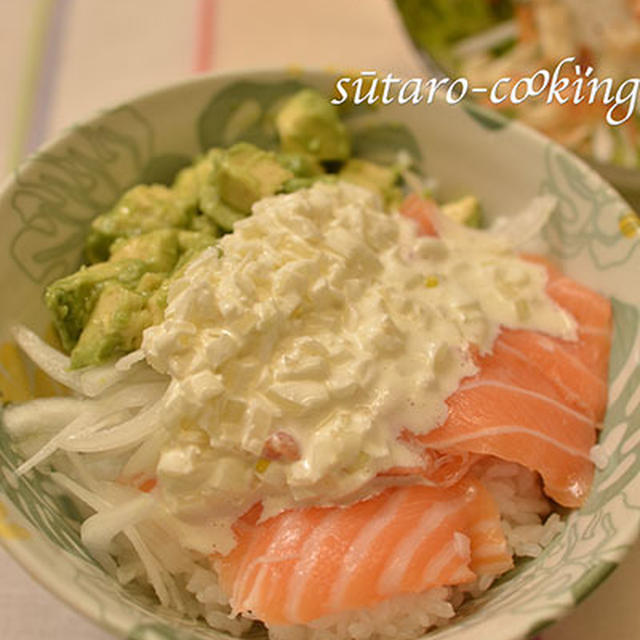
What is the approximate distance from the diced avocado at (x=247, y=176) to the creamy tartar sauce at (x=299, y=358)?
14cm

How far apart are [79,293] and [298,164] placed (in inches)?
26.8

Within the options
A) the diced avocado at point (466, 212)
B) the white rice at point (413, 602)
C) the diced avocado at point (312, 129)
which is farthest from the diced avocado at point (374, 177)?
the white rice at point (413, 602)

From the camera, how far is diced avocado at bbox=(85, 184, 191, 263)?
195 cm

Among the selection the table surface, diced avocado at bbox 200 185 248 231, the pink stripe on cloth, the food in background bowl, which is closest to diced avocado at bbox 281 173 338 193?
diced avocado at bbox 200 185 248 231

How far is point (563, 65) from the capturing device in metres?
2.96

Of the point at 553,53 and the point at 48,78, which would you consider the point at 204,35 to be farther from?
the point at 553,53

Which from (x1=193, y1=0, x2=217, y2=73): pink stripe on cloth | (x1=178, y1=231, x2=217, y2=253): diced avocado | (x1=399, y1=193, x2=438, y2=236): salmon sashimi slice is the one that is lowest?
(x1=399, y1=193, x2=438, y2=236): salmon sashimi slice

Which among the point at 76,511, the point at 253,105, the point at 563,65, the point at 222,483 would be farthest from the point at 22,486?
the point at 563,65

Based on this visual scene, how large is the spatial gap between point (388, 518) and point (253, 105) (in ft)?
4.29

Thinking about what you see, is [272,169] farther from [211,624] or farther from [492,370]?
[211,624]

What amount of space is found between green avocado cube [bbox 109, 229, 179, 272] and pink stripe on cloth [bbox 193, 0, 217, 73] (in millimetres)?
1443

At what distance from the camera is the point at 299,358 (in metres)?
1.56

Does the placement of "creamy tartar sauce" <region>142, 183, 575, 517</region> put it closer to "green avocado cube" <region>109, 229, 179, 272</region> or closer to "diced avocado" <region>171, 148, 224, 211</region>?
"green avocado cube" <region>109, 229, 179, 272</region>

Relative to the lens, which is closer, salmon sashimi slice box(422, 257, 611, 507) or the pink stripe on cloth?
salmon sashimi slice box(422, 257, 611, 507)
